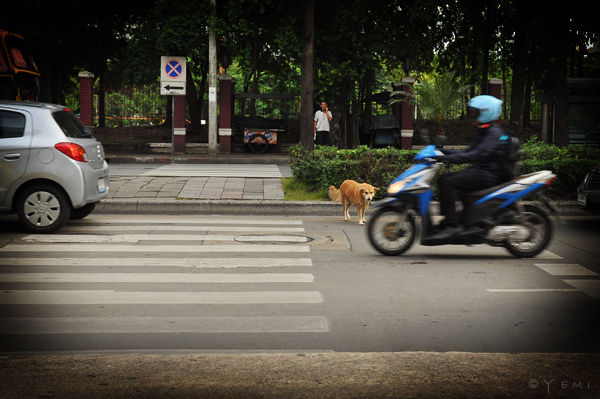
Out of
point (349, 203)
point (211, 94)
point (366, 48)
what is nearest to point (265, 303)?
point (349, 203)

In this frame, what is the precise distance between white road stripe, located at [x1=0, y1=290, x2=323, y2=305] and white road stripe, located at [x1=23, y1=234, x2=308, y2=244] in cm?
274

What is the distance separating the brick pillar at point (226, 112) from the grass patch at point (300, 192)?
13095mm

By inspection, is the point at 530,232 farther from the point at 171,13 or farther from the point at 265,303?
the point at 171,13

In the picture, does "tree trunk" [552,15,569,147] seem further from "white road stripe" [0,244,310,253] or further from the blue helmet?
"white road stripe" [0,244,310,253]

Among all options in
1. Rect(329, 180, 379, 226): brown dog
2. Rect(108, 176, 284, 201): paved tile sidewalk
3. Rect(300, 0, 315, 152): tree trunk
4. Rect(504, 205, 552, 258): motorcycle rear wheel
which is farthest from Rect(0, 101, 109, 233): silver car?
Rect(300, 0, 315, 152): tree trunk

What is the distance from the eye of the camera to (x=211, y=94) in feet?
81.3

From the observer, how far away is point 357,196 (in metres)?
10.5

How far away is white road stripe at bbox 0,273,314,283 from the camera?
6754mm

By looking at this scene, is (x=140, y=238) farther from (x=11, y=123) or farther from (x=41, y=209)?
(x=11, y=123)

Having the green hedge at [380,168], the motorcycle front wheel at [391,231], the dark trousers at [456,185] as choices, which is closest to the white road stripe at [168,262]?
the motorcycle front wheel at [391,231]

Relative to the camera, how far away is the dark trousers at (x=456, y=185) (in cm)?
784

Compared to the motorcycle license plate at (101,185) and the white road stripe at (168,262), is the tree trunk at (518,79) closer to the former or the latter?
the motorcycle license plate at (101,185)

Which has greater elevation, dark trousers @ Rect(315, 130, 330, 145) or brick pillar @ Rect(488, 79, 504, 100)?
brick pillar @ Rect(488, 79, 504, 100)

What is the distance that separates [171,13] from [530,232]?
75.2ft
